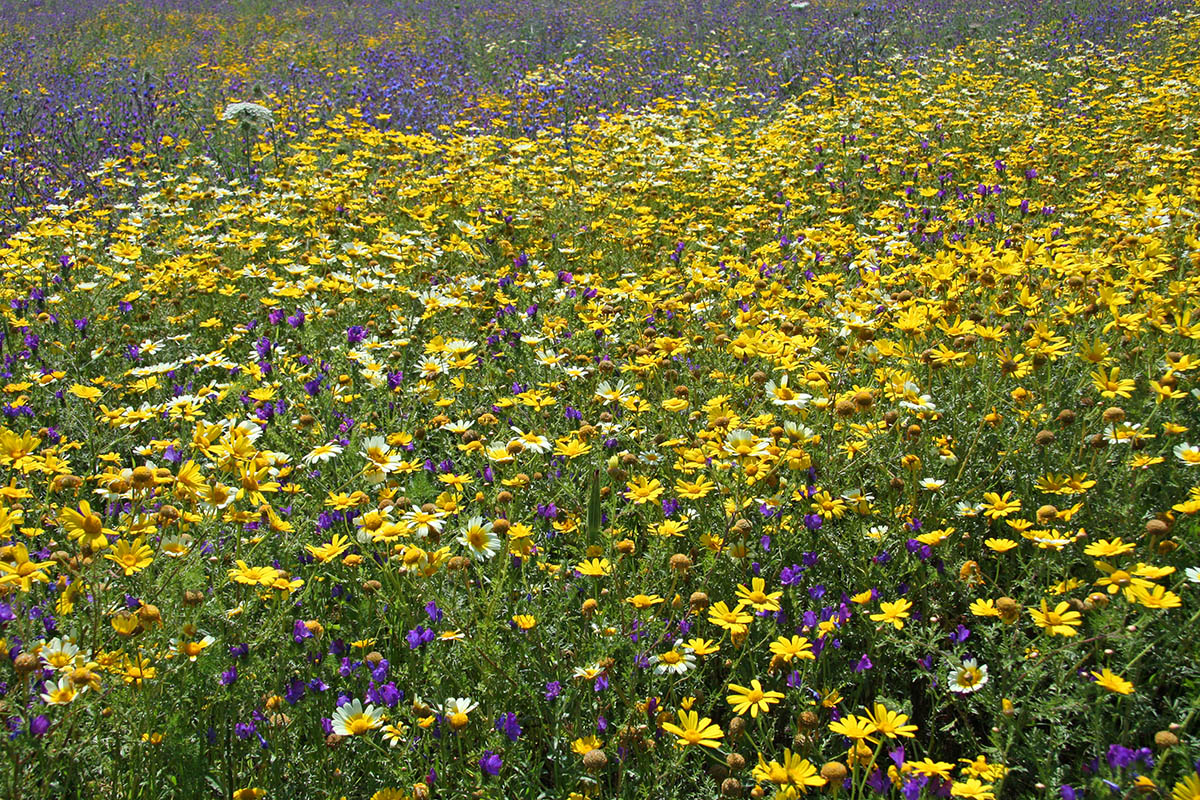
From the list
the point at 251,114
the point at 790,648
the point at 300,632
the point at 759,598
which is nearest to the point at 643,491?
the point at 759,598

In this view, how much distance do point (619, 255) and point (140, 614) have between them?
134 inches

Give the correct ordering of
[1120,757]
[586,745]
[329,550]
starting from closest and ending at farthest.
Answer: [1120,757] < [586,745] < [329,550]

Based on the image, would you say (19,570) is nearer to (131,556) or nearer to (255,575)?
(131,556)

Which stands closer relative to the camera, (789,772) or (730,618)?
(789,772)

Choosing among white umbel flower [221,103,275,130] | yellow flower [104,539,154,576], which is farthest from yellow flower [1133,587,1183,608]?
white umbel flower [221,103,275,130]

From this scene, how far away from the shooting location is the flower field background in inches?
60.8

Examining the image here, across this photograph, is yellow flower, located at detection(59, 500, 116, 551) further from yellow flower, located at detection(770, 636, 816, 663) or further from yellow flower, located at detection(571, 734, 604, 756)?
Answer: yellow flower, located at detection(770, 636, 816, 663)

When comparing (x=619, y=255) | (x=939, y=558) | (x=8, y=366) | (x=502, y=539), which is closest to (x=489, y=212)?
(x=619, y=255)

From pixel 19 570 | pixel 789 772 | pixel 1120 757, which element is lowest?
pixel 789 772

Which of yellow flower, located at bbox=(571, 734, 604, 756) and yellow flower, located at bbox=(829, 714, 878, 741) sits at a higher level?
yellow flower, located at bbox=(829, 714, 878, 741)

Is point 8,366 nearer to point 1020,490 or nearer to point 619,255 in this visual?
point 619,255

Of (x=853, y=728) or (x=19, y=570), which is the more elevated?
(x=19, y=570)

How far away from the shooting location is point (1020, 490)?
6.95 ft

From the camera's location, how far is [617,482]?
229cm
